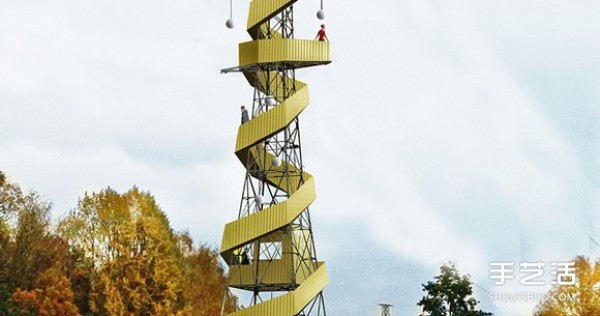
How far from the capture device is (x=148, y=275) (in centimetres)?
5353

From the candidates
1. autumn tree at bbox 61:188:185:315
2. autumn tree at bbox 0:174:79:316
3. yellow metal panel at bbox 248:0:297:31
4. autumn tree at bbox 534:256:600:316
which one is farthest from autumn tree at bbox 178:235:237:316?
yellow metal panel at bbox 248:0:297:31

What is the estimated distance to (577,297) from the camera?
1880 inches

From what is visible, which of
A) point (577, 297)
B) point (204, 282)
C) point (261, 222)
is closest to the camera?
point (261, 222)

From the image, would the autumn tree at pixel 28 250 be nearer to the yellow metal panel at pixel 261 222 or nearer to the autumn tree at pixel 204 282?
the autumn tree at pixel 204 282

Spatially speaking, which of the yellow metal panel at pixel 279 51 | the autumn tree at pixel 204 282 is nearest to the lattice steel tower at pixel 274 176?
the yellow metal panel at pixel 279 51

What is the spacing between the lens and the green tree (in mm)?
44562

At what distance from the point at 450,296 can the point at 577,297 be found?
19.7 ft

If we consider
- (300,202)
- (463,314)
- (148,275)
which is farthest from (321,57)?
(148,275)

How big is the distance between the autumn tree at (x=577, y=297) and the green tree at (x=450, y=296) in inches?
176

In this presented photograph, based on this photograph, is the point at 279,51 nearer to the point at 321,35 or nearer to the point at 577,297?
the point at 321,35

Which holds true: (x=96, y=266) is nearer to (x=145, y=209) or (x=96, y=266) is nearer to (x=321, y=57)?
(x=145, y=209)

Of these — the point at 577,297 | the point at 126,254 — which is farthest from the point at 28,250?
the point at 577,297

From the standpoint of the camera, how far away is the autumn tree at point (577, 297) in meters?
47.2

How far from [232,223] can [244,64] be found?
16.6ft
